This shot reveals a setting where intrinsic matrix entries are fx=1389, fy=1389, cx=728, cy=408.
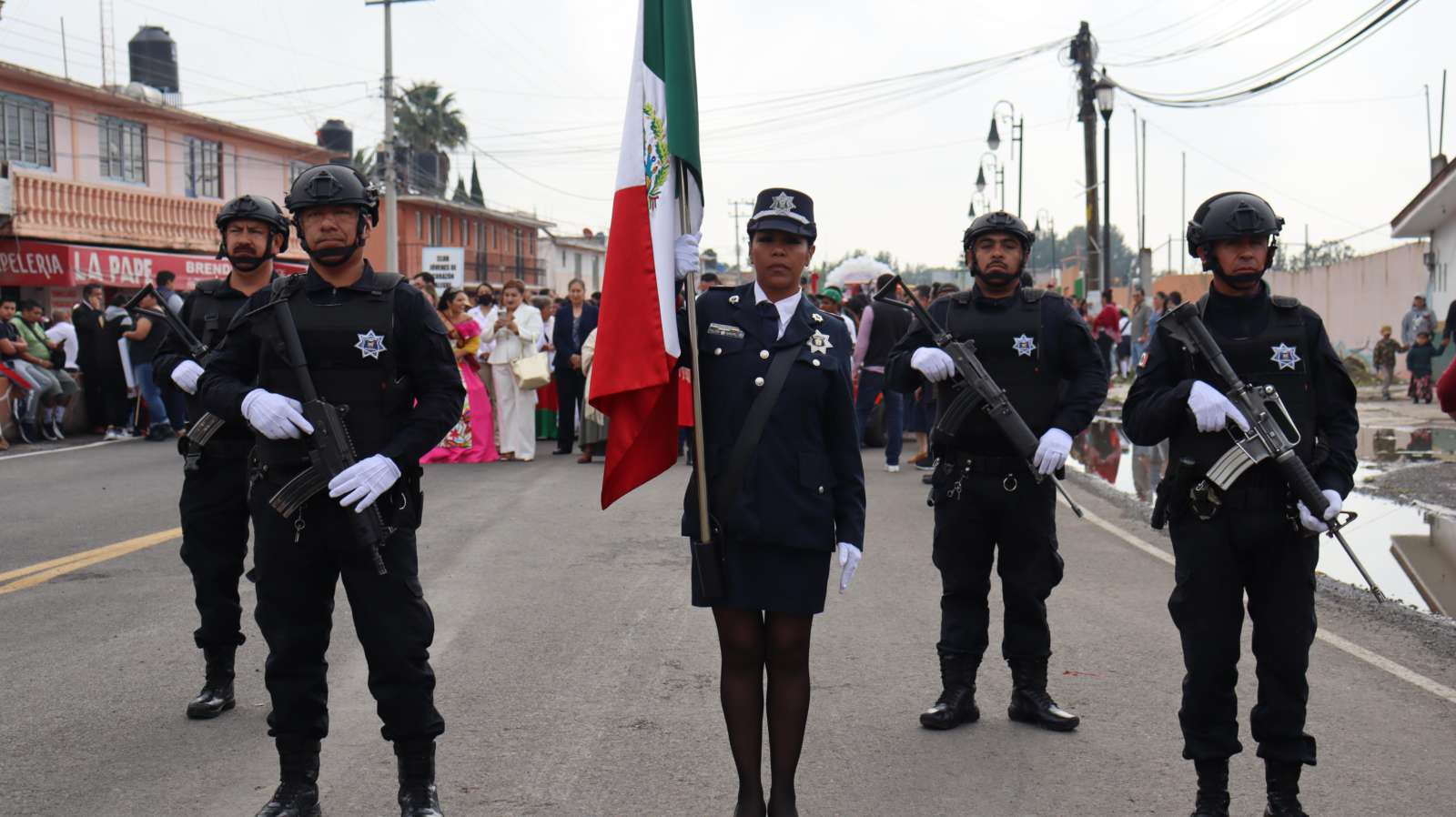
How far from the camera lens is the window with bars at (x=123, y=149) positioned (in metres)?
32.1

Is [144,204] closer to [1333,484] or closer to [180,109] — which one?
[180,109]

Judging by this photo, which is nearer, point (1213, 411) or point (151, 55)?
point (1213, 411)

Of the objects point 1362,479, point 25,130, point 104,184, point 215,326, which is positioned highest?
point 25,130

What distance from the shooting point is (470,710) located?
561 cm

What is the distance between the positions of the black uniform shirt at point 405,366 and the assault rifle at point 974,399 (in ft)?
5.82

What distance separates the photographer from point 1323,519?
14.1ft

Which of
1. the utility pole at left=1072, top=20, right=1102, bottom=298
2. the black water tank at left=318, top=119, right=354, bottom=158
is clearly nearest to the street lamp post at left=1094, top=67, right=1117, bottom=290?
the utility pole at left=1072, top=20, right=1102, bottom=298

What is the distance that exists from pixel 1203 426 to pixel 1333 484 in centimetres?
47

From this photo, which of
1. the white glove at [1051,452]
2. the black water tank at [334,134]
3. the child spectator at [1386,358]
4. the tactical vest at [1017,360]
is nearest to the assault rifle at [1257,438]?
the white glove at [1051,452]

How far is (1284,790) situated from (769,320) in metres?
2.21

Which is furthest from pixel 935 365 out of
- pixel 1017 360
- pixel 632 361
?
pixel 632 361

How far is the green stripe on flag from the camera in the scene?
14.9ft

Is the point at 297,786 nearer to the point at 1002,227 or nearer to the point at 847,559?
the point at 847,559

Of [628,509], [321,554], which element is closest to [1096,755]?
[321,554]
